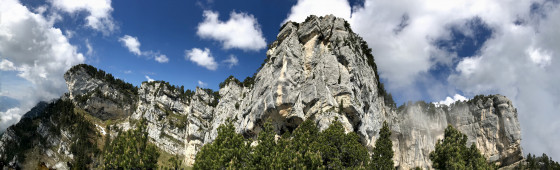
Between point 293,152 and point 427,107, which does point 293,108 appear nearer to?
point 293,152

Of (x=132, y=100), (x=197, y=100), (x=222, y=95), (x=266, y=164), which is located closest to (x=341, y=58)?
(x=266, y=164)

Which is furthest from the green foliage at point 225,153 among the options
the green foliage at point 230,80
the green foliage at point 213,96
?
the green foliage at point 213,96

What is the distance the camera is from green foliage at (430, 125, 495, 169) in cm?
4709

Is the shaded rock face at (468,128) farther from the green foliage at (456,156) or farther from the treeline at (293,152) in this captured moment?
the treeline at (293,152)

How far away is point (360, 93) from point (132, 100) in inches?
5530

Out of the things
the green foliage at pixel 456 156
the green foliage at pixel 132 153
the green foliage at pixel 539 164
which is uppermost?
the green foliage at pixel 539 164

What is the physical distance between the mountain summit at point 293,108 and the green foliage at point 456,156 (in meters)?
13.3

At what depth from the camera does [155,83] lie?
538ft

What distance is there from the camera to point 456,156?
47562mm

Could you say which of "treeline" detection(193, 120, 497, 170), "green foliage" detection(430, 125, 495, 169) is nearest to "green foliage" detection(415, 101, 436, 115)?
"green foliage" detection(430, 125, 495, 169)

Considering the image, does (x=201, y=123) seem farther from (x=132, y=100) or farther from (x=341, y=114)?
(x=341, y=114)

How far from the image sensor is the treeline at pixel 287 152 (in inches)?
1175

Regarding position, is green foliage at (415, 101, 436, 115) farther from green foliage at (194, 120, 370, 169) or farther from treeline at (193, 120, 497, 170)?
green foliage at (194, 120, 370, 169)

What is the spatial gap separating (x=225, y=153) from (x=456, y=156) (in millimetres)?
37676
